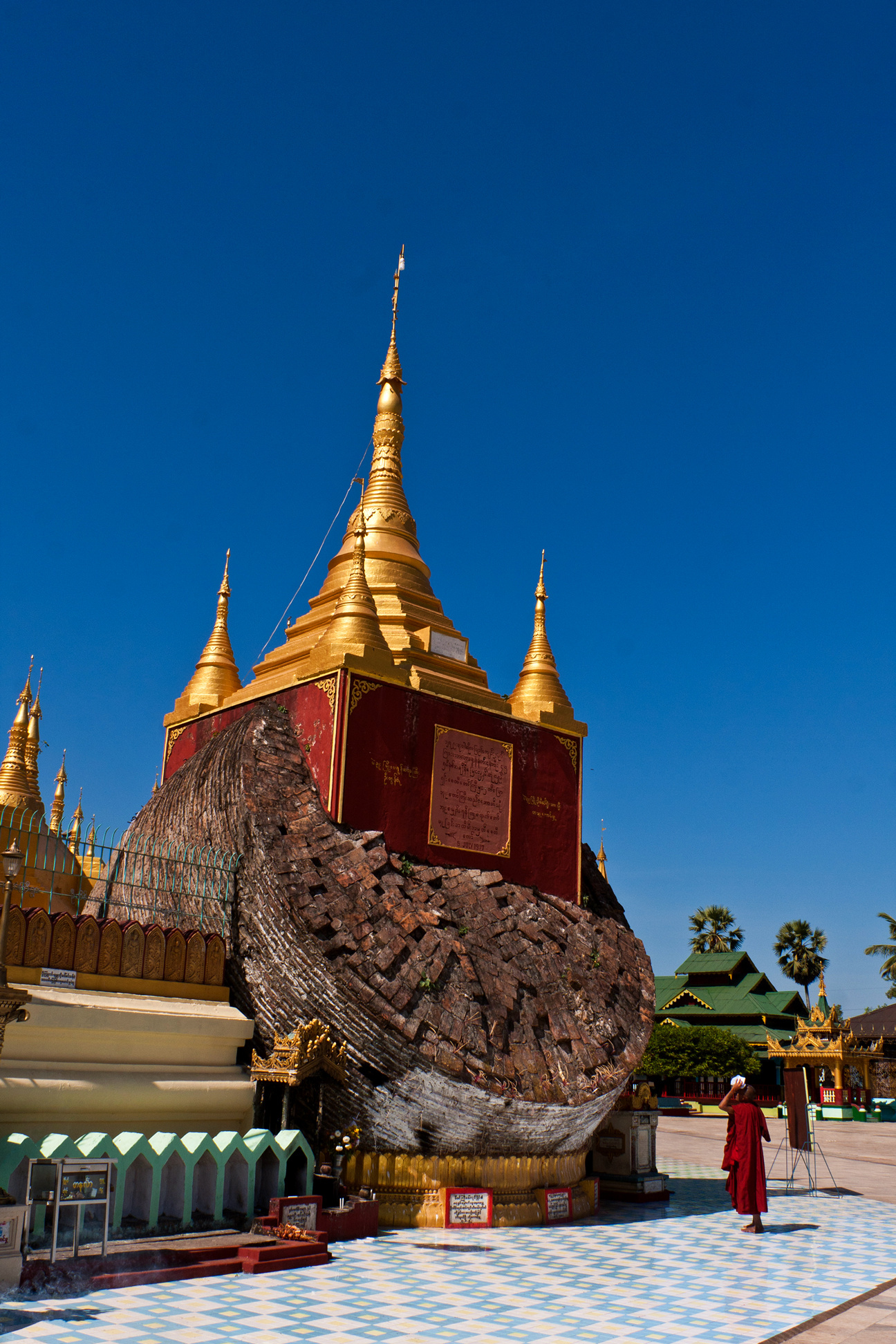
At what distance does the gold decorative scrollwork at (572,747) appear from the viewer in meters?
17.0

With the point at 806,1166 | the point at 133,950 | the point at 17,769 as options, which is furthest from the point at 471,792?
the point at 17,769

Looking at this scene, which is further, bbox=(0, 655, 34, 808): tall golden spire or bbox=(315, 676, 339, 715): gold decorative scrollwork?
bbox=(0, 655, 34, 808): tall golden spire

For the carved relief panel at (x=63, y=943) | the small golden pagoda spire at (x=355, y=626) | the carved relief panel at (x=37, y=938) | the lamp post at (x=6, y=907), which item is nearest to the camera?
the lamp post at (x=6, y=907)

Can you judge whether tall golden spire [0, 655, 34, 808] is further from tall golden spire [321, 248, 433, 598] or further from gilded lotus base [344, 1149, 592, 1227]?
gilded lotus base [344, 1149, 592, 1227]

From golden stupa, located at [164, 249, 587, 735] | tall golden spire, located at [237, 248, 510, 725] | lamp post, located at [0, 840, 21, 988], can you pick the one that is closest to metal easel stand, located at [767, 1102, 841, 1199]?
golden stupa, located at [164, 249, 587, 735]

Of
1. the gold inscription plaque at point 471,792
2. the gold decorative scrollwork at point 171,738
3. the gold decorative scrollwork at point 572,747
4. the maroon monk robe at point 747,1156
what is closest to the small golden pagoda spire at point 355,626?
the gold inscription plaque at point 471,792

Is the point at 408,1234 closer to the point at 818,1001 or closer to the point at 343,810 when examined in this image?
the point at 343,810

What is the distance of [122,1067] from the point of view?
10852 mm

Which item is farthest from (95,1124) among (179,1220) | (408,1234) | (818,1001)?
(818,1001)

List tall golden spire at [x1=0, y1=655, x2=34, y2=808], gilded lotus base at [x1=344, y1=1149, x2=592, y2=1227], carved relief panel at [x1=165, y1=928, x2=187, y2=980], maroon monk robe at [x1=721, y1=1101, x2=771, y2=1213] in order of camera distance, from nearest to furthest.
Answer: carved relief panel at [x1=165, y1=928, x2=187, y2=980], gilded lotus base at [x1=344, y1=1149, x2=592, y2=1227], maroon monk robe at [x1=721, y1=1101, x2=771, y2=1213], tall golden spire at [x1=0, y1=655, x2=34, y2=808]

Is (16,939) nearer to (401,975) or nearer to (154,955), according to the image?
(154,955)

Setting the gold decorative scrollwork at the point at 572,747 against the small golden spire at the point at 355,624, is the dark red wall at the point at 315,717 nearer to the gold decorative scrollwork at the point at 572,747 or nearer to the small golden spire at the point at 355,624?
the small golden spire at the point at 355,624

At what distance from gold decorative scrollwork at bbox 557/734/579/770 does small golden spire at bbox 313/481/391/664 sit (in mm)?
3421

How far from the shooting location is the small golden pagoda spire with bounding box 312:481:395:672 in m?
14.6
